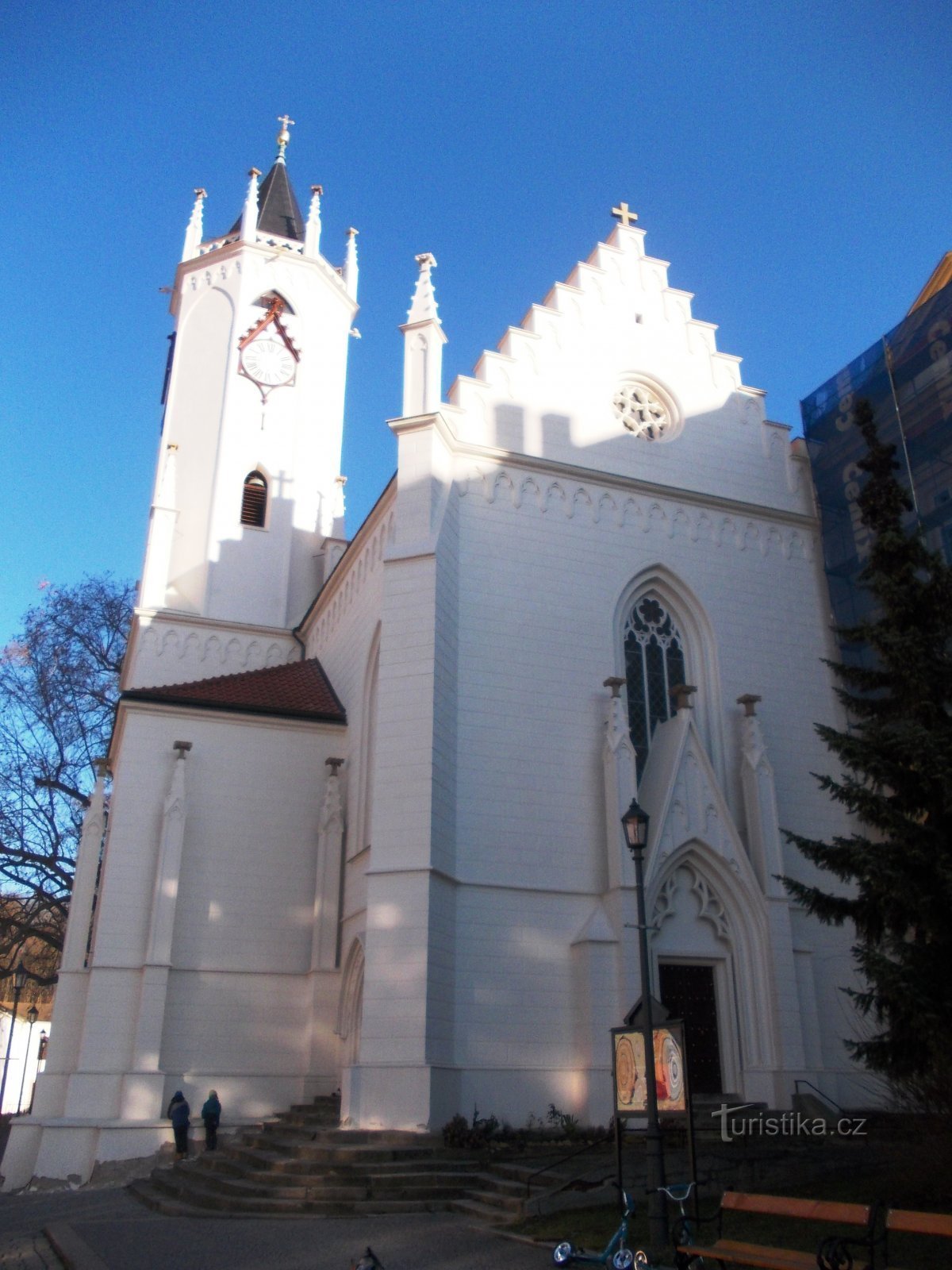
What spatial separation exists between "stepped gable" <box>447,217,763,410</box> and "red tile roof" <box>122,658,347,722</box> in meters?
6.94

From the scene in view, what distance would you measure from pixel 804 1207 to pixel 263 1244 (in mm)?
5500

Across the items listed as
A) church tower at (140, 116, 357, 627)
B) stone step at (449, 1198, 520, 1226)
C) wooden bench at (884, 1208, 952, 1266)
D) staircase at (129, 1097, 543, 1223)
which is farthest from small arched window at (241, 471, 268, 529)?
wooden bench at (884, 1208, 952, 1266)

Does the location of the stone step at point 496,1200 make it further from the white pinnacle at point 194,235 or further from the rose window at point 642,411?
the white pinnacle at point 194,235

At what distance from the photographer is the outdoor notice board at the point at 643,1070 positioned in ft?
32.7

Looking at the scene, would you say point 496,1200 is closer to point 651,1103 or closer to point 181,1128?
point 651,1103

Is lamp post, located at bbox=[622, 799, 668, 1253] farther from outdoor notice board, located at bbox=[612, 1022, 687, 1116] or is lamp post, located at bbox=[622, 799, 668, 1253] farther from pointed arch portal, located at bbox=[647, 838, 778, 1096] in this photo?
pointed arch portal, located at bbox=[647, 838, 778, 1096]

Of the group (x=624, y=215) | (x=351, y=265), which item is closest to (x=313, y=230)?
(x=351, y=265)

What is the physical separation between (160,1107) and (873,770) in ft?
43.5

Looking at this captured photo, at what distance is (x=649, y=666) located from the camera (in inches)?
790

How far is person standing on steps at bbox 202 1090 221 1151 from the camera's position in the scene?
16.9 metres

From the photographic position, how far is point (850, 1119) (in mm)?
14555

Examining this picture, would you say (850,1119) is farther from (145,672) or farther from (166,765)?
(145,672)

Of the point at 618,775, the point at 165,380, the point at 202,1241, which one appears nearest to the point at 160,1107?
the point at 202,1241

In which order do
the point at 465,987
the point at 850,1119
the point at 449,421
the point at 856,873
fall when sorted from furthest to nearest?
the point at 449,421 → the point at 465,987 → the point at 850,1119 → the point at 856,873
